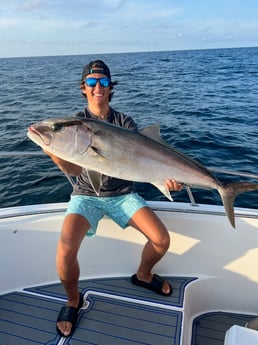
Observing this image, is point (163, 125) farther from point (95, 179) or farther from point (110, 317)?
point (95, 179)

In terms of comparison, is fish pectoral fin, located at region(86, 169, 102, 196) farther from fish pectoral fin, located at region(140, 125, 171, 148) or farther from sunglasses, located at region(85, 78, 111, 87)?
sunglasses, located at region(85, 78, 111, 87)

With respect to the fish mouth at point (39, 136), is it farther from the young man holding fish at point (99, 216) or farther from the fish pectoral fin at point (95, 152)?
the young man holding fish at point (99, 216)

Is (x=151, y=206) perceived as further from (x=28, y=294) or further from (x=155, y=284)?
(x=28, y=294)

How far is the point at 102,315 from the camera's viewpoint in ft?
10.3

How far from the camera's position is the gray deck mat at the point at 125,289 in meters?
3.30

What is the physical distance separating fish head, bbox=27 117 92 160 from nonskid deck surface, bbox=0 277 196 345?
1.51m

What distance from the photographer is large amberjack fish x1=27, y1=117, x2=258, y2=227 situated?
Result: 2.44 m

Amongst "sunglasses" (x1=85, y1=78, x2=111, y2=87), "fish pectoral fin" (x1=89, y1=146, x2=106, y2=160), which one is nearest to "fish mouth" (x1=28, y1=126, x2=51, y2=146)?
"fish pectoral fin" (x1=89, y1=146, x2=106, y2=160)

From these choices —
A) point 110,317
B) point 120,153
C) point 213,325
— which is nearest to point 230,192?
point 120,153

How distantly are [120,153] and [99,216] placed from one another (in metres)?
0.87

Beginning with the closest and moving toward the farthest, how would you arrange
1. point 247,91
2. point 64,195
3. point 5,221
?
point 5,221 < point 64,195 < point 247,91

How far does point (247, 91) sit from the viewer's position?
20.7m

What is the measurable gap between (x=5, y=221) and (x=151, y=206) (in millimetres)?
1379

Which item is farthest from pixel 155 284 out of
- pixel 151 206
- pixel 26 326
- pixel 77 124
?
pixel 77 124
